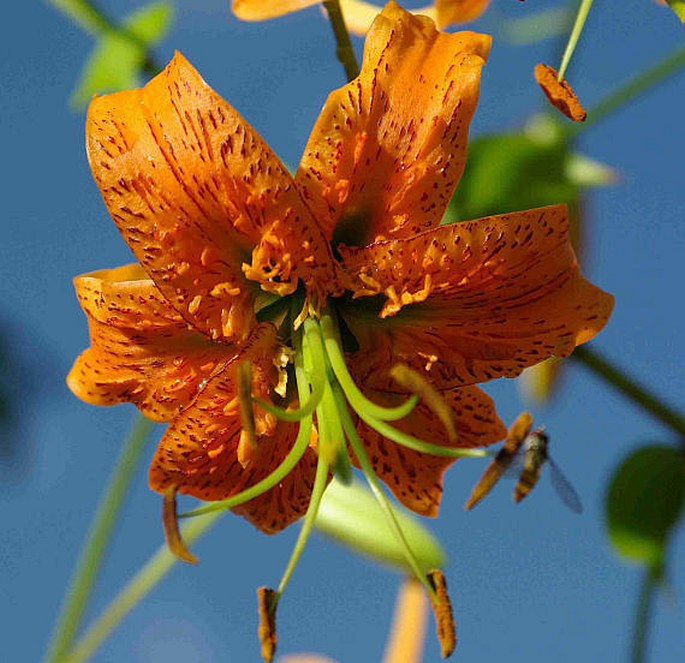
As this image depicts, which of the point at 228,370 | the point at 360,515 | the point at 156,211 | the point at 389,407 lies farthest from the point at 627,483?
the point at 156,211

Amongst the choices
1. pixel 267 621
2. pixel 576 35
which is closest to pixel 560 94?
pixel 576 35

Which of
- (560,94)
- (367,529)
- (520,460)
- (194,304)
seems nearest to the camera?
(560,94)

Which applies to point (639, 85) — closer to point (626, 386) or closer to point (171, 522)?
point (626, 386)

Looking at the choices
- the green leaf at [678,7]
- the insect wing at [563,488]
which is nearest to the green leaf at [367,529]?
the insect wing at [563,488]

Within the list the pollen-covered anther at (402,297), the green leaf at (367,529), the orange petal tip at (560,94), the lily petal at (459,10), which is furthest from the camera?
the green leaf at (367,529)

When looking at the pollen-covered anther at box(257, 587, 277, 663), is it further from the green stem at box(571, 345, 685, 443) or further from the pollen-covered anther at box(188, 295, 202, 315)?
the green stem at box(571, 345, 685, 443)

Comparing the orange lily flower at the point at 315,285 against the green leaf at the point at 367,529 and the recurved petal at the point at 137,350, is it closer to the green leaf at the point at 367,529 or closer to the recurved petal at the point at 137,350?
the recurved petal at the point at 137,350
